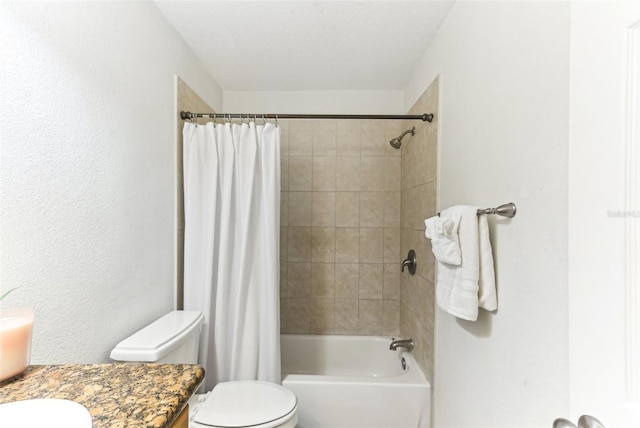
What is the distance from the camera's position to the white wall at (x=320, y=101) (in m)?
2.61

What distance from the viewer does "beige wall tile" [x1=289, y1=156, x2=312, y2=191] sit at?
2.64 metres

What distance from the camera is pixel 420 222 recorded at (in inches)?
81.2

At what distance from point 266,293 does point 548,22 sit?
5.02 ft

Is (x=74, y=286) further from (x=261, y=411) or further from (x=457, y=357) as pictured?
(x=457, y=357)

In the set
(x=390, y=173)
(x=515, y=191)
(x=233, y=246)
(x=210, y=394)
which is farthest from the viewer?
(x=390, y=173)

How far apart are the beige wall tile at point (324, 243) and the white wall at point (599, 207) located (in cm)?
205

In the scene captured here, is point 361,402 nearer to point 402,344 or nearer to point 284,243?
point 402,344

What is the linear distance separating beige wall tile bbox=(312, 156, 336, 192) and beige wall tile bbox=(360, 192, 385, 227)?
26cm

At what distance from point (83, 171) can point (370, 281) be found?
2060 millimetres

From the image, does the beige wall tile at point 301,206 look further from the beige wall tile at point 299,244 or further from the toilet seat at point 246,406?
the toilet seat at point 246,406

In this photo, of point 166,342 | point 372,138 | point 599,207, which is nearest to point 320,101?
point 372,138

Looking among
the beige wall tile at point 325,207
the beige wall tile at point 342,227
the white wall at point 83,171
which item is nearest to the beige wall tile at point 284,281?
the beige wall tile at point 342,227

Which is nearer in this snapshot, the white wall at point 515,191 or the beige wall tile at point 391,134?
the white wall at point 515,191

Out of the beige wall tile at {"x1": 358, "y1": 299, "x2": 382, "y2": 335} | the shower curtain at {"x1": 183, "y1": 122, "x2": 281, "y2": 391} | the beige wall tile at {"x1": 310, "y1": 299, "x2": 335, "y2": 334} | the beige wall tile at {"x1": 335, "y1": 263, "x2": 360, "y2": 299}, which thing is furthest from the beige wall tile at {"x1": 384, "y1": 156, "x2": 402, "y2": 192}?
the shower curtain at {"x1": 183, "y1": 122, "x2": 281, "y2": 391}
